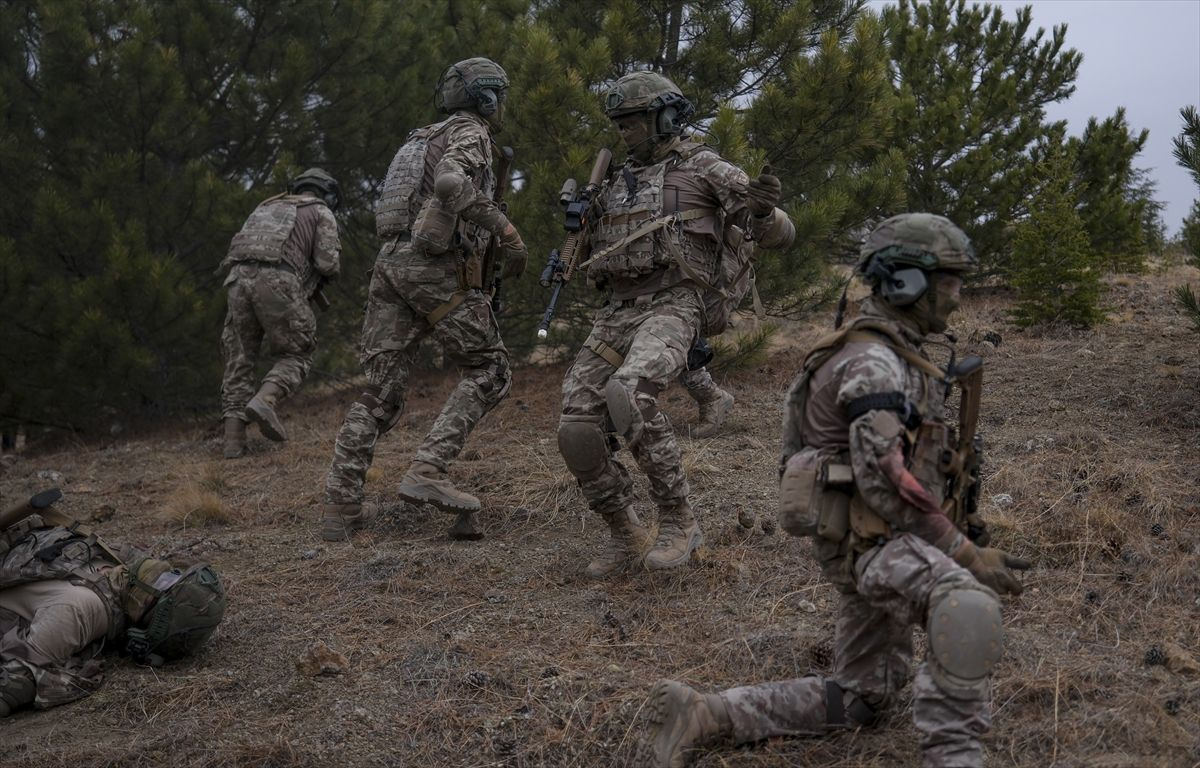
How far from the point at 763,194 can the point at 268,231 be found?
497 centimetres

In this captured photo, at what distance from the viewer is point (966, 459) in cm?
367

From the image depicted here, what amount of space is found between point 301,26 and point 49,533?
7.52 m

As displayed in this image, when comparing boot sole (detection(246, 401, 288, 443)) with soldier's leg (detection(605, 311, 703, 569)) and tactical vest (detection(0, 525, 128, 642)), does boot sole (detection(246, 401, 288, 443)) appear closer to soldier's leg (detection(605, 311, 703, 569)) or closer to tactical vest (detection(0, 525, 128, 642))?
tactical vest (detection(0, 525, 128, 642))

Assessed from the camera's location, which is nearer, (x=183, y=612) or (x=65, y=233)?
(x=183, y=612)

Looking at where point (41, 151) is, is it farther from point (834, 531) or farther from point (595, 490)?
point (834, 531)

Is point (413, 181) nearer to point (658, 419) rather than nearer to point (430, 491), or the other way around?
point (430, 491)

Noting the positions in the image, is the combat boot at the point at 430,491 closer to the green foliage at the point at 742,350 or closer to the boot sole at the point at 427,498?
the boot sole at the point at 427,498

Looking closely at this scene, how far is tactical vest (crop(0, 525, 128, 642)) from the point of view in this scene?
4758mm

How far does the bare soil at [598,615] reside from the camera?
4.03 meters

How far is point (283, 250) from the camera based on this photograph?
29.2ft

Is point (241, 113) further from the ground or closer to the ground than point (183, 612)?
further from the ground

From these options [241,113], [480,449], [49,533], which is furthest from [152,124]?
[49,533]

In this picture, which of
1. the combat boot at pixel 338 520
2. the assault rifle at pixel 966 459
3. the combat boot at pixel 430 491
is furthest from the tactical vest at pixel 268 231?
the assault rifle at pixel 966 459

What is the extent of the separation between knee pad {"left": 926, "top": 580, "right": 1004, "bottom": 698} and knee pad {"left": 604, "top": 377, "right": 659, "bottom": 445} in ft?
6.84
